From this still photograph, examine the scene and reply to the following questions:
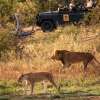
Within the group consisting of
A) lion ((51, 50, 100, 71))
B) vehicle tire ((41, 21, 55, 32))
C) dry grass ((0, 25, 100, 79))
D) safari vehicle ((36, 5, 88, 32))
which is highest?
lion ((51, 50, 100, 71))

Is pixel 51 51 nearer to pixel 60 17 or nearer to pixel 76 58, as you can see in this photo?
pixel 76 58

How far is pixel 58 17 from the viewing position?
29703mm

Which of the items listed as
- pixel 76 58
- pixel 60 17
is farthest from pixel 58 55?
pixel 60 17

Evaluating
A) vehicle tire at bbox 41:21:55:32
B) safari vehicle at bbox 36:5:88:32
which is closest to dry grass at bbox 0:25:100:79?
safari vehicle at bbox 36:5:88:32

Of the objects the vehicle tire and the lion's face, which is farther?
the vehicle tire

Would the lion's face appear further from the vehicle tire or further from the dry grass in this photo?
the vehicle tire

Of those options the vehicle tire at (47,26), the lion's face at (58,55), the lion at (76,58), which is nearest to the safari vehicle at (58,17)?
the vehicle tire at (47,26)

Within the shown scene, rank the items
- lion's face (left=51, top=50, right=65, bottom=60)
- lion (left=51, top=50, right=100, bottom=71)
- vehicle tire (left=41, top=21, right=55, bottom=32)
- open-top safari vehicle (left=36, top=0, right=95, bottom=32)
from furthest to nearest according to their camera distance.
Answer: vehicle tire (left=41, top=21, right=55, bottom=32) → open-top safari vehicle (left=36, top=0, right=95, bottom=32) → lion's face (left=51, top=50, right=65, bottom=60) → lion (left=51, top=50, right=100, bottom=71)

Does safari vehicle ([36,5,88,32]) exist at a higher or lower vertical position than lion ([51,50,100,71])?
lower

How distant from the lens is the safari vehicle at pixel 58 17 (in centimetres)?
2892

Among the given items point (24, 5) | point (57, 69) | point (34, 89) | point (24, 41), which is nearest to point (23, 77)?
point (34, 89)

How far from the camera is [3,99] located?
13297 millimetres

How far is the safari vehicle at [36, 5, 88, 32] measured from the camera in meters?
28.9

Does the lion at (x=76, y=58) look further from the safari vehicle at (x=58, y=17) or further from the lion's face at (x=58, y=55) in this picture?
the safari vehicle at (x=58, y=17)
